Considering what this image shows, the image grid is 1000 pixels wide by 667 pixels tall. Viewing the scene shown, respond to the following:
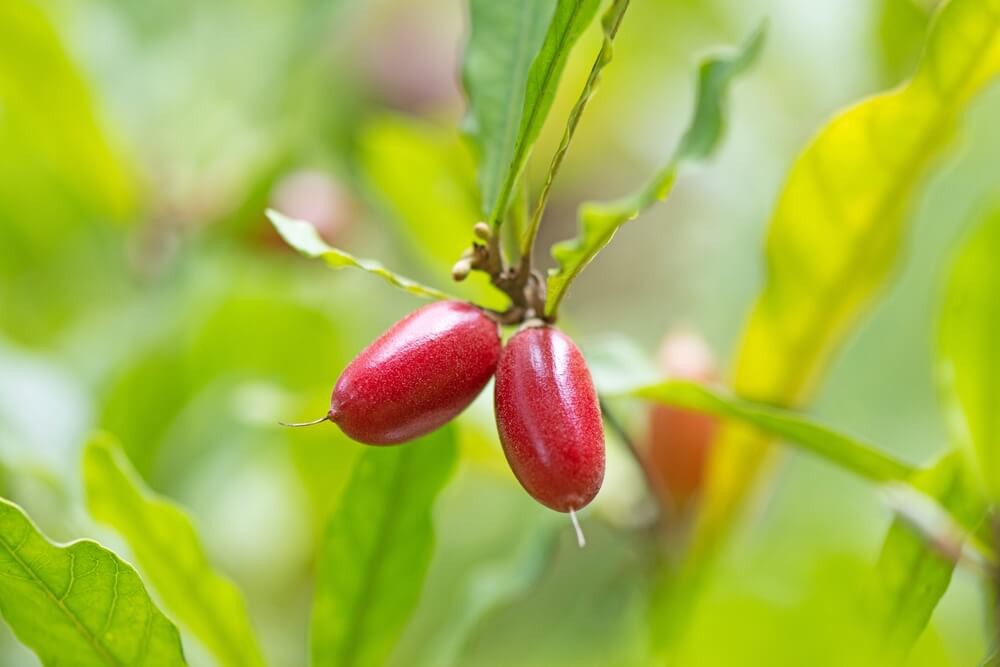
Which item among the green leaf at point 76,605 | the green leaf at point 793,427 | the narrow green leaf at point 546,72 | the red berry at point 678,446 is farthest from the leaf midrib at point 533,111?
the red berry at point 678,446

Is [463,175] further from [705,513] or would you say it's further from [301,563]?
[301,563]

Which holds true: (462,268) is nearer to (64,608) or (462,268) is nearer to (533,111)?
(533,111)

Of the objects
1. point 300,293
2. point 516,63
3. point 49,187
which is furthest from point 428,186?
point 49,187

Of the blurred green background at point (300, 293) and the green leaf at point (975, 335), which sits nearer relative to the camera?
the green leaf at point (975, 335)

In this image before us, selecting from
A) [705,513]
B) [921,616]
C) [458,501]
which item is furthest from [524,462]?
[458,501]

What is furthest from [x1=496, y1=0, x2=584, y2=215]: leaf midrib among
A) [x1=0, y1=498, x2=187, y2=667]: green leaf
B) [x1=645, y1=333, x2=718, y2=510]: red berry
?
[x1=645, y1=333, x2=718, y2=510]: red berry

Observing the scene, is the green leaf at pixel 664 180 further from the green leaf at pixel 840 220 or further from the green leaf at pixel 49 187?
the green leaf at pixel 49 187
